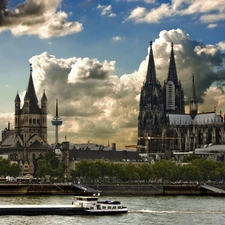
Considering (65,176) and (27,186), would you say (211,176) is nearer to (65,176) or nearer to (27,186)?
(65,176)

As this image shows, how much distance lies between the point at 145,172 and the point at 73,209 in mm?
78007

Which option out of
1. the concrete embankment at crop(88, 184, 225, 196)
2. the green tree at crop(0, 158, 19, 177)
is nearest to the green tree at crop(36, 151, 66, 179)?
the green tree at crop(0, 158, 19, 177)

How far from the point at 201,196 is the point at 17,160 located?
69.0m

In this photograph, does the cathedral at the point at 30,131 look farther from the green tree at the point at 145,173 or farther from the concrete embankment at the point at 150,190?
the concrete embankment at the point at 150,190

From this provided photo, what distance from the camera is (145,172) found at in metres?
158

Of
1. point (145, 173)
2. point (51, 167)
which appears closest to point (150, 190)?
point (145, 173)

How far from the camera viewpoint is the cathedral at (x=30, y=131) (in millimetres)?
189625

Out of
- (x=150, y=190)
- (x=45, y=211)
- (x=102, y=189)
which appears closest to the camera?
(x=45, y=211)

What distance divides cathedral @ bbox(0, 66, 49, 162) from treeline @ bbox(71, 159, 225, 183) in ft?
98.9

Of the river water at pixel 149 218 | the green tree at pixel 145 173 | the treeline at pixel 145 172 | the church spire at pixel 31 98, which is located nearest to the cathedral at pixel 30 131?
the church spire at pixel 31 98

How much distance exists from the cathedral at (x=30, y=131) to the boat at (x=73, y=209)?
106210 mm

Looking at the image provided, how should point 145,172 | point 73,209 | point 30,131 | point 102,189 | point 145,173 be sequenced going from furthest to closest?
point 30,131 < point 145,172 < point 145,173 < point 102,189 < point 73,209

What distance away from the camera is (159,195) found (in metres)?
128

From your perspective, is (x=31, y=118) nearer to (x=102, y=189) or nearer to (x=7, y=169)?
(x=7, y=169)
